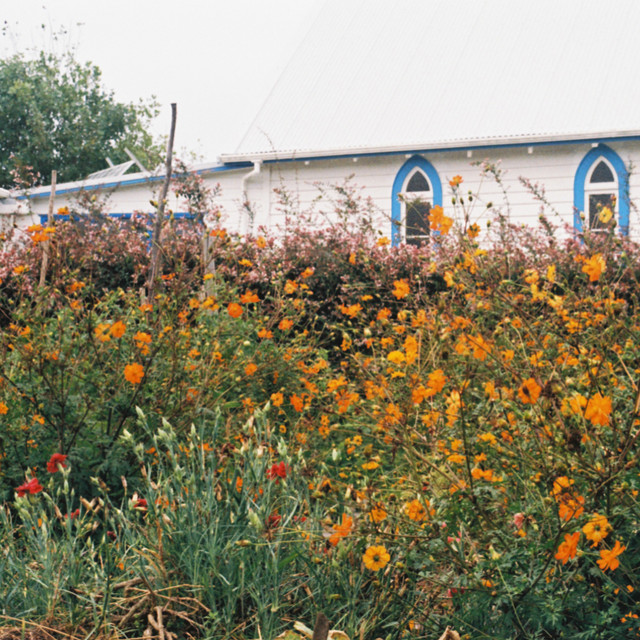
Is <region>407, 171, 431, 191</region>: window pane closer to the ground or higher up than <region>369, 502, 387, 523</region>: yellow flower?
higher up

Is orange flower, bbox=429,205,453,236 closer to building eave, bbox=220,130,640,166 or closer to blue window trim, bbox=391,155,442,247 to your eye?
building eave, bbox=220,130,640,166

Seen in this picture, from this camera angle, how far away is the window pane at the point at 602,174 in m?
11.3

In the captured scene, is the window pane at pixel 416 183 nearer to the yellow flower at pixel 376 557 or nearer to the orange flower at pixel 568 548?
the yellow flower at pixel 376 557

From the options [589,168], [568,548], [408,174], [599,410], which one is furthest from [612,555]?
[408,174]

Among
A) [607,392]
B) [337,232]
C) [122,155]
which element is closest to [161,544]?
[607,392]

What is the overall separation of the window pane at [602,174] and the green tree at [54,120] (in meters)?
20.9

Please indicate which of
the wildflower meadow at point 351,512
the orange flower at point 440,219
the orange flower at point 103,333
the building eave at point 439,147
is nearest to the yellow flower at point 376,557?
the wildflower meadow at point 351,512

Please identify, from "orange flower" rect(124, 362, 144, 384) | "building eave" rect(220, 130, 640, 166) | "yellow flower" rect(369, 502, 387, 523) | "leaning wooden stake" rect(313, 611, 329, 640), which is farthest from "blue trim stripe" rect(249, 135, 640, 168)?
"leaning wooden stake" rect(313, 611, 329, 640)

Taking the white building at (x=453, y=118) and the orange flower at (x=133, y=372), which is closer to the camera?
the orange flower at (x=133, y=372)

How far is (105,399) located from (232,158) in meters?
9.73

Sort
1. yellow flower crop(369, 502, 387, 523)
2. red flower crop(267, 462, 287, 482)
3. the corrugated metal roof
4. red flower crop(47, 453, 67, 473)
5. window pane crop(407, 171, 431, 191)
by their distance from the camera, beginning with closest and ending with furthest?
yellow flower crop(369, 502, 387, 523)
red flower crop(267, 462, 287, 482)
red flower crop(47, 453, 67, 473)
the corrugated metal roof
window pane crop(407, 171, 431, 191)

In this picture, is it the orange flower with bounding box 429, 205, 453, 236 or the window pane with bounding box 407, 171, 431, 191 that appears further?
the window pane with bounding box 407, 171, 431, 191

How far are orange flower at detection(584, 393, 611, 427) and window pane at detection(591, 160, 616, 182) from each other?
10.5 m

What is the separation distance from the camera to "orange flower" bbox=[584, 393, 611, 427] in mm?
1763
